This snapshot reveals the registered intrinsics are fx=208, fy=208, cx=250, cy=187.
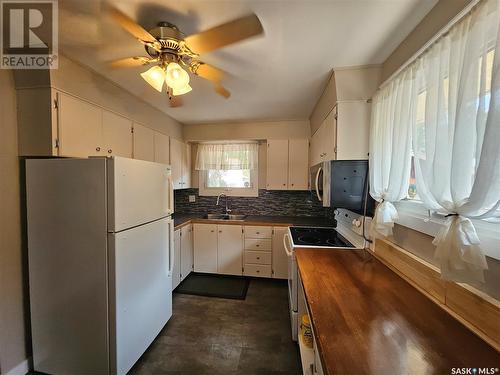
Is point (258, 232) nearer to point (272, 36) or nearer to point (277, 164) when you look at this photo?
point (277, 164)

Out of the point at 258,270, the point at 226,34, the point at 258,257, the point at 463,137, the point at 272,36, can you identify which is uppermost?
the point at 272,36

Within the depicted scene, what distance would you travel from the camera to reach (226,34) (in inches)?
42.1

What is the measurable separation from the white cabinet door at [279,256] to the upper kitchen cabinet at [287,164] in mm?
699

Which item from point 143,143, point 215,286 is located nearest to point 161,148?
point 143,143

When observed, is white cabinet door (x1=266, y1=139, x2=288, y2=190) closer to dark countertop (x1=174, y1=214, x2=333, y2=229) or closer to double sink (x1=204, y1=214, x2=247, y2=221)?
dark countertop (x1=174, y1=214, x2=333, y2=229)

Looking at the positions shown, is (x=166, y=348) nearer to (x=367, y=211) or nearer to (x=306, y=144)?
(x=367, y=211)

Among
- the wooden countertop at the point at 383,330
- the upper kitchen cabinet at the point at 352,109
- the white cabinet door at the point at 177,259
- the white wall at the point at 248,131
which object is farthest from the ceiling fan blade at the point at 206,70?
the white cabinet door at the point at 177,259

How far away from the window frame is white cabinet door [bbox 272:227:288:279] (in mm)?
851

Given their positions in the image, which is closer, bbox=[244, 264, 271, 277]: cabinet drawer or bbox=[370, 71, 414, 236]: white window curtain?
bbox=[370, 71, 414, 236]: white window curtain

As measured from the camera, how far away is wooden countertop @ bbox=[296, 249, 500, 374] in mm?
675

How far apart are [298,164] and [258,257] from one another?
58.3 inches

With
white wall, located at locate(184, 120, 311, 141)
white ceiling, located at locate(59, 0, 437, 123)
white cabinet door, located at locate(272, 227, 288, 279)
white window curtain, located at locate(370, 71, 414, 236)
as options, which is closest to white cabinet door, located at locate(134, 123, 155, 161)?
white ceiling, located at locate(59, 0, 437, 123)

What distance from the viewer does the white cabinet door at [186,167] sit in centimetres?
340

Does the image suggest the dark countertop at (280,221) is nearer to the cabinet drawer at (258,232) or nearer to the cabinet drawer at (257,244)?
the cabinet drawer at (258,232)
